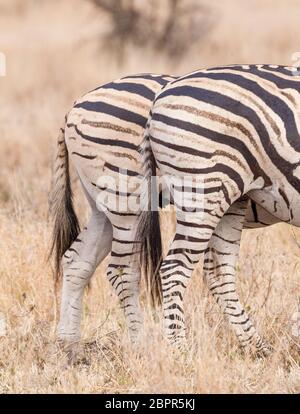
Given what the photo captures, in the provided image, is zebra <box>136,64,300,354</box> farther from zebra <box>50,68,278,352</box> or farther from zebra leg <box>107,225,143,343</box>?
zebra leg <box>107,225,143,343</box>

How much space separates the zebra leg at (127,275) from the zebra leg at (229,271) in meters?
0.46

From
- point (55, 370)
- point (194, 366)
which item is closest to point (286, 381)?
point (194, 366)

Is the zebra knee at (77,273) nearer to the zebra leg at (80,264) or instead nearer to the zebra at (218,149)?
the zebra leg at (80,264)

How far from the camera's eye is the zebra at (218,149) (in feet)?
14.6

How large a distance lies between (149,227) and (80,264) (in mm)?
635

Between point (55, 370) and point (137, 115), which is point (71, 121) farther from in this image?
point (55, 370)

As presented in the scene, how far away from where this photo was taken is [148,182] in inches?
186

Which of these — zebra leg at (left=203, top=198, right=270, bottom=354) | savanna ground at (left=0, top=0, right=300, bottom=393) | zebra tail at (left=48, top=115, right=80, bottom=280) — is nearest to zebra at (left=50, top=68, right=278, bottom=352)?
zebra tail at (left=48, top=115, right=80, bottom=280)

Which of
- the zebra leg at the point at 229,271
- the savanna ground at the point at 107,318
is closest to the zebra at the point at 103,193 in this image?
the zebra leg at the point at 229,271

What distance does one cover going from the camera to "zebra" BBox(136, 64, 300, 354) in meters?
4.44

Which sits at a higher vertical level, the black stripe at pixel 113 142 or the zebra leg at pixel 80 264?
the black stripe at pixel 113 142

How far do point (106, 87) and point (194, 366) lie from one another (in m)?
1.71

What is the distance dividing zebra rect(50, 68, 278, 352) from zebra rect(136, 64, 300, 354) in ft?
0.69

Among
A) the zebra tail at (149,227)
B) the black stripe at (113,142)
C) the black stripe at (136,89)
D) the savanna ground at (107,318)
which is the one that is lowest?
the savanna ground at (107,318)
